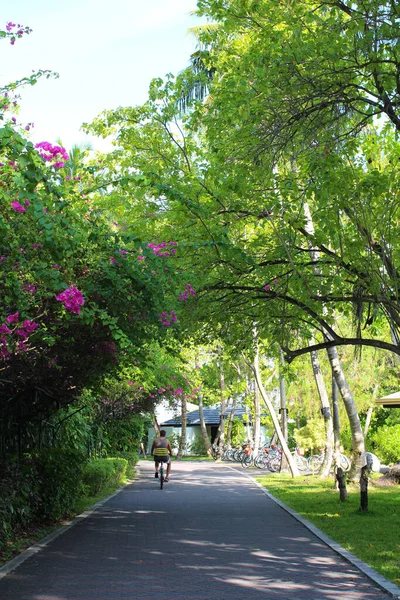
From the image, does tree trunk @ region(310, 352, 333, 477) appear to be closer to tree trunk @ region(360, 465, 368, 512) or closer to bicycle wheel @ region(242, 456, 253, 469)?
tree trunk @ region(360, 465, 368, 512)

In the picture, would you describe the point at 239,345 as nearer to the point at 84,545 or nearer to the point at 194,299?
the point at 194,299

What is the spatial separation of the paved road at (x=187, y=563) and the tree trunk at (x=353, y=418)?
4.36 m

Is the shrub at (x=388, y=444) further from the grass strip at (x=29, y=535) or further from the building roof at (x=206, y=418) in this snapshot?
the building roof at (x=206, y=418)

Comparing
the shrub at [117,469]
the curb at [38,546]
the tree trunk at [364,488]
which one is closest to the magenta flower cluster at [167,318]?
the curb at [38,546]

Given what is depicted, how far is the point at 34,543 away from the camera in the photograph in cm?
1029

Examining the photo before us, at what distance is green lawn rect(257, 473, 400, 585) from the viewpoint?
945 centimetres

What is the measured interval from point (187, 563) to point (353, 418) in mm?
10462

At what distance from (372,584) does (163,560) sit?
8.97ft

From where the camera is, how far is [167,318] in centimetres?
1052

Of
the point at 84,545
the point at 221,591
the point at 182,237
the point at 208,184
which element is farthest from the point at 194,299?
the point at 221,591

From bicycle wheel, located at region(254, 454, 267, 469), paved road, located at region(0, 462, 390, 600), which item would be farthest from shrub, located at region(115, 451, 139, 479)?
paved road, located at region(0, 462, 390, 600)

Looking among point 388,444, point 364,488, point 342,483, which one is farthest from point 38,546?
point 388,444

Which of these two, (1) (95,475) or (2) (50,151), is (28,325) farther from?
(1) (95,475)

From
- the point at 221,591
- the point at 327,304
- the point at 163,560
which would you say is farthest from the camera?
the point at 327,304
